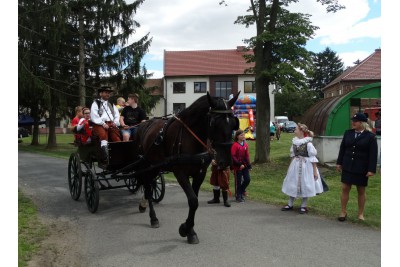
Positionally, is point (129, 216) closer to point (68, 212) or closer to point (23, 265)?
point (68, 212)

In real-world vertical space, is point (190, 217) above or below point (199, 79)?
below

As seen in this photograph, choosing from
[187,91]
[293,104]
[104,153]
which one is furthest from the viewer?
[293,104]

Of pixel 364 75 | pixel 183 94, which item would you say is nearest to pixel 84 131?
pixel 364 75

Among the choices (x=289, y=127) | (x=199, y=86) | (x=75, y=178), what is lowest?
(x=75, y=178)

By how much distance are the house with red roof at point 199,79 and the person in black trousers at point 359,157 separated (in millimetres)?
43978

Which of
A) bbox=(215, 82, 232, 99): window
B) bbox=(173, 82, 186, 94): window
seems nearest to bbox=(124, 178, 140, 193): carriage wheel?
bbox=(215, 82, 232, 99): window

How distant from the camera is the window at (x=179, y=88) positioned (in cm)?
5200

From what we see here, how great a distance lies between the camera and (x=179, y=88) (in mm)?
52094

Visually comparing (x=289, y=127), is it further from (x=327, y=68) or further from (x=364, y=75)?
(x=327, y=68)

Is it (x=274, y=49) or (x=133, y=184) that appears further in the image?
(x=274, y=49)

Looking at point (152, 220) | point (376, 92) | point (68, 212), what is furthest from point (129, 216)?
point (376, 92)

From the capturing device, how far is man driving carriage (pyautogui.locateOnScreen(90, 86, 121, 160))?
7.38m

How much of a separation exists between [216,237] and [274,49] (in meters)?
10.9

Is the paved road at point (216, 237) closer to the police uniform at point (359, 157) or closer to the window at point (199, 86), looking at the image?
the police uniform at point (359, 157)
